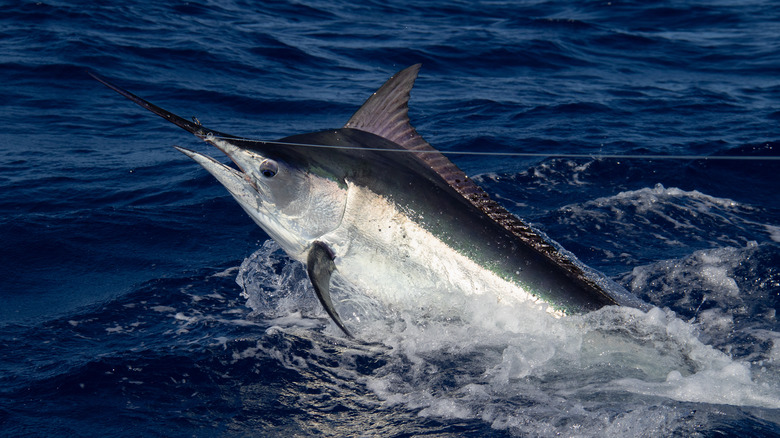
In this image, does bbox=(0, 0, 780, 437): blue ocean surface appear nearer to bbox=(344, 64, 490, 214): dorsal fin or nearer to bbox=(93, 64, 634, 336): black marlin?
bbox=(93, 64, 634, 336): black marlin

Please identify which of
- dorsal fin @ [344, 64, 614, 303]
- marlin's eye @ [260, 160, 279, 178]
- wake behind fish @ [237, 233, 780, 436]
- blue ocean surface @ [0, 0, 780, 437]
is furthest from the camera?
dorsal fin @ [344, 64, 614, 303]

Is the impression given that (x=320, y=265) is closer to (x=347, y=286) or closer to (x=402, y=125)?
(x=347, y=286)

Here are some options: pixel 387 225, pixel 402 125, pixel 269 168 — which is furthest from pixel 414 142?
pixel 269 168

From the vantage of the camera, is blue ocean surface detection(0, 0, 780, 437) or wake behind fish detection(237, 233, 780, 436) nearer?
wake behind fish detection(237, 233, 780, 436)

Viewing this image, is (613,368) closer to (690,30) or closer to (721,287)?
(721,287)

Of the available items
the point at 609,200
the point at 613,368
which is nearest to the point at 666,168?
the point at 609,200

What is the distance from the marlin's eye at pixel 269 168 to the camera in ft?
14.0

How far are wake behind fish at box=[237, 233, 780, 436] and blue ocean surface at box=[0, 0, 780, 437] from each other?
14 mm

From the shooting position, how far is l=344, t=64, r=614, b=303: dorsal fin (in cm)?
446

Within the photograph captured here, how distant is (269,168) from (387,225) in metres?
0.77

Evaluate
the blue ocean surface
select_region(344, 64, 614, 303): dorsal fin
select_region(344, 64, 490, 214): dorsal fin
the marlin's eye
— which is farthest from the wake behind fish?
the marlin's eye

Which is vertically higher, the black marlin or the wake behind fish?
the black marlin

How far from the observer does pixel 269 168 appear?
14.0 feet

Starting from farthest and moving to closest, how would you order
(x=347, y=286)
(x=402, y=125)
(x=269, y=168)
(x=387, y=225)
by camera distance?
(x=347, y=286), (x=402, y=125), (x=387, y=225), (x=269, y=168)
